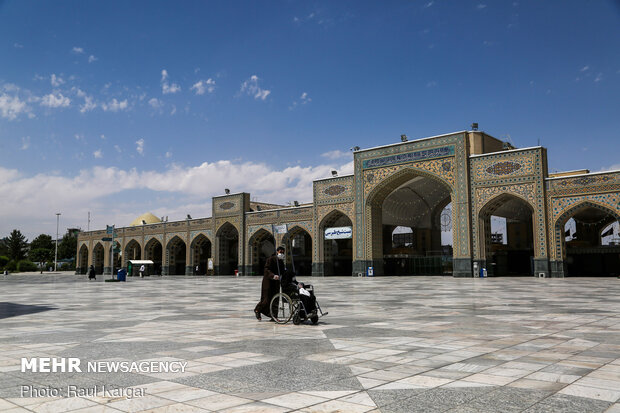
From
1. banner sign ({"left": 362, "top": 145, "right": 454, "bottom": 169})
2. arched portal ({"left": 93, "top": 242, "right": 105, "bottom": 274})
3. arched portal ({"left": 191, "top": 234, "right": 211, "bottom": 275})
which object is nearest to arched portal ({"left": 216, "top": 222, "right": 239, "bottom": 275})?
arched portal ({"left": 191, "top": 234, "right": 211, "bottom": 275})

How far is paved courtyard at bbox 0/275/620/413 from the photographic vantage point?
387 centimetres

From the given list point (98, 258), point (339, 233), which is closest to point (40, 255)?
point (98, 258)

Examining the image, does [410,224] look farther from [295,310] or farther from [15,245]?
[15,245]

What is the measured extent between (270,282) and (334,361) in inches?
157

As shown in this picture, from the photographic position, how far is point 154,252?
5988cm

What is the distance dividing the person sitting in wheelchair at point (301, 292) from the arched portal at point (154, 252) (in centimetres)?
4594

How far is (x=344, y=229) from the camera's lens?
120ft

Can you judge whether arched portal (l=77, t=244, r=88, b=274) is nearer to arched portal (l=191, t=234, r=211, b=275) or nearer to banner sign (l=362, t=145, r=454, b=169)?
arched portal (l=191, t=234, r=211, b=275)

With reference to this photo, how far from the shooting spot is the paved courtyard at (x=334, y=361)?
12.7ft

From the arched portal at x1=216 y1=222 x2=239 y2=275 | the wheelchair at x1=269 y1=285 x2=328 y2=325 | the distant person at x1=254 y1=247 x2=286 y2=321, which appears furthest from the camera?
the arched portal at x1=216 y1=222 x2=239 y2=275

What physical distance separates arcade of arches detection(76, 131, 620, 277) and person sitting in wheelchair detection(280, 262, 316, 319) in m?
11.6

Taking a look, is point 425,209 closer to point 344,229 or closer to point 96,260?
point 344,229

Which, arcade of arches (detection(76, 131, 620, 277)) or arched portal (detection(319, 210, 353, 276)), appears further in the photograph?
arched portal (detection(319, 210, 353, 276))

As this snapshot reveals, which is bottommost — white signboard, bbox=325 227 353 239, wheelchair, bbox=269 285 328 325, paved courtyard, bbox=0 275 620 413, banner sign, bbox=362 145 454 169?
paved courtyard, bbox=0 275 620 413
